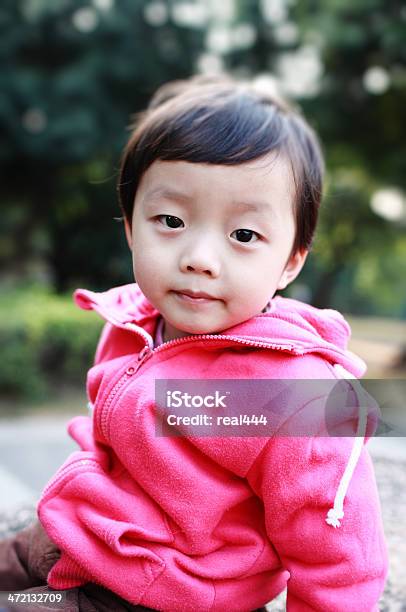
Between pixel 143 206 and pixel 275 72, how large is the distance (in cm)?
587

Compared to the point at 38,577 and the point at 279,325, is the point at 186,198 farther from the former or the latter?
the point at 38,577

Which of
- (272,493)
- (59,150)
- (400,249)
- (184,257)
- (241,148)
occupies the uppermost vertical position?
(241,148)

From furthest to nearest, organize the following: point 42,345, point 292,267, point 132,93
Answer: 1. point 132,93
2. point 42,345
3. point 292,267

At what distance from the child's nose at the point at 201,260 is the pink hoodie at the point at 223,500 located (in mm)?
126

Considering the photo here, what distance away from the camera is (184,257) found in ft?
3.86

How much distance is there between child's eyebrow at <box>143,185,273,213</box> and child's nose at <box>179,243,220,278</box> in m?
0.09

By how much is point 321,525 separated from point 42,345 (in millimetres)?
4617

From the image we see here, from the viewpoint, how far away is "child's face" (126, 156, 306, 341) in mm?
1166

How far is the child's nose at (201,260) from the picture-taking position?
1.16 meters

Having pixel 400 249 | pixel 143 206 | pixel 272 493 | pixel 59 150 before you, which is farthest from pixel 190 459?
pixel 400 249

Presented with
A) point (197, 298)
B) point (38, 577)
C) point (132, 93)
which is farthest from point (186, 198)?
point (132, 93)

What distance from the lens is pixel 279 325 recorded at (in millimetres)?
1233

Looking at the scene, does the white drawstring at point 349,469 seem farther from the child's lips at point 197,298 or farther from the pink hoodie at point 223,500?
the child's lips at point 197,298

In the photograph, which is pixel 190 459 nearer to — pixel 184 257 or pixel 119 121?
pixel 184 257
